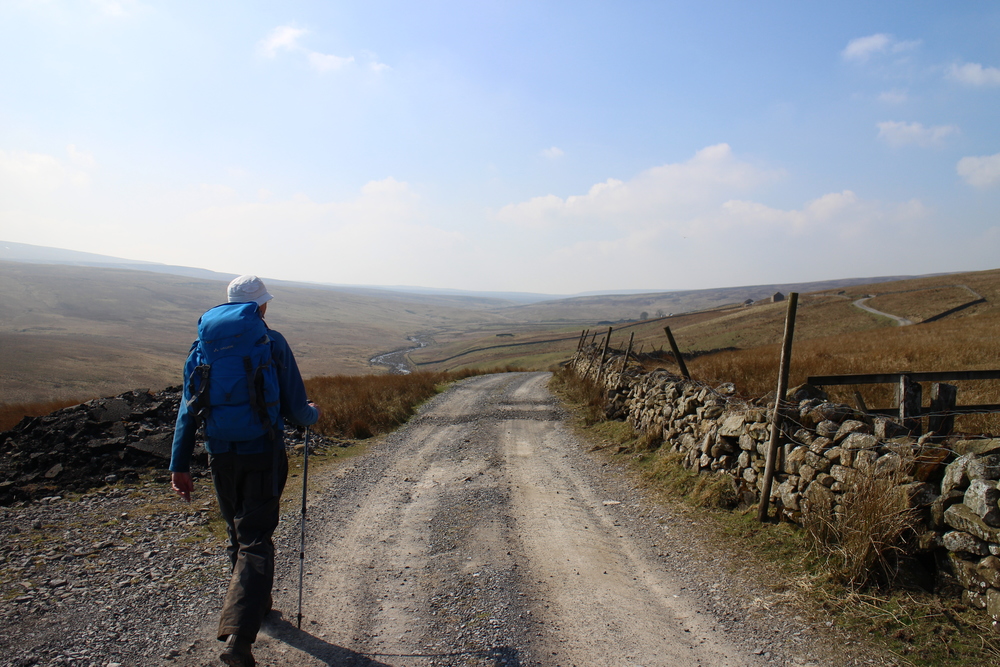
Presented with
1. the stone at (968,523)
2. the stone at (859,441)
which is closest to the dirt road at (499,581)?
the stone at (968,523)

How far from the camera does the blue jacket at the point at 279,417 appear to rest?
3.70 metres

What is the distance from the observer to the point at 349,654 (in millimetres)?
3740

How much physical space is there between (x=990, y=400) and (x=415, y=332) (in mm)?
187236

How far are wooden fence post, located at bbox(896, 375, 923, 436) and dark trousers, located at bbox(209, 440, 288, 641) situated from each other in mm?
6615

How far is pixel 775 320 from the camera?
5091 centimetres

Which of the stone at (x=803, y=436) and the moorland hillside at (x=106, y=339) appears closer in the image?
the stone at (x=803, y=436)

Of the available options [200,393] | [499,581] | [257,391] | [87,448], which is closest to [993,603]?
[499,581]

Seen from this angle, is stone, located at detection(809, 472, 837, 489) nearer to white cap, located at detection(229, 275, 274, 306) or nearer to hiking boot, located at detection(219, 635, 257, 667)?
hiking boot, located at detection(219, 635, 257, 667)

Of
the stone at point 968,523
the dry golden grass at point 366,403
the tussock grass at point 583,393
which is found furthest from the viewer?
the tussock grass at point 583,393

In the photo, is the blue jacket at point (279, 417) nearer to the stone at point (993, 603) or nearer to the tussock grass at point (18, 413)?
the stone at point (993, 603)

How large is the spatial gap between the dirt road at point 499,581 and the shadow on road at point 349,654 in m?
0.01

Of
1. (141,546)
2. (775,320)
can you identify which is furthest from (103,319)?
(141,546)

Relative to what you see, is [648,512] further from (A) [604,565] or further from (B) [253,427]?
(B) [253,427]

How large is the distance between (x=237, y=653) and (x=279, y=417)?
4.98 feet
